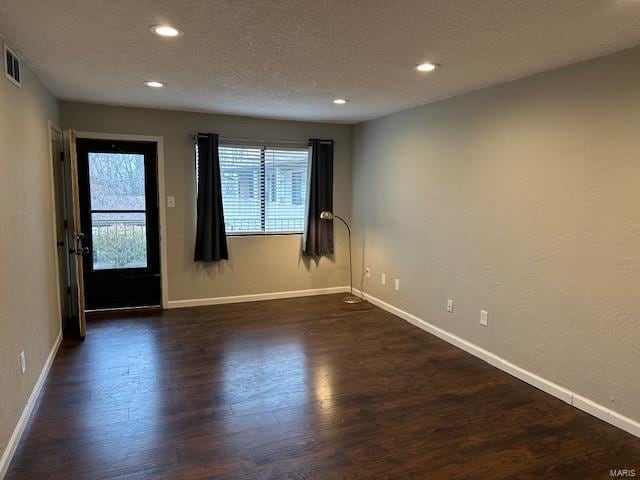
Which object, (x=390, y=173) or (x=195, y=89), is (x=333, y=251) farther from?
(x=195, y=89)

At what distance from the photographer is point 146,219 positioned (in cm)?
504

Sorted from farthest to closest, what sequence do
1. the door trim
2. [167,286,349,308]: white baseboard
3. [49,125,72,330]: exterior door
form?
[167,286,349,308]: white baseboard, [49,125,72,330]: exterior door, the door trim

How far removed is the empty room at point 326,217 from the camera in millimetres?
2295

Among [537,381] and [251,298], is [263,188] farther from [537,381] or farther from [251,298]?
[537,381]

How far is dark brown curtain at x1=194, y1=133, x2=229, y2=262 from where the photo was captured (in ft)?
16.4

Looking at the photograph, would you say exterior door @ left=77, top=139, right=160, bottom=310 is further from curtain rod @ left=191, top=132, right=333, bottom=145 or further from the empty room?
curtain rod @ left=191, top=132, right=333, bottom=145

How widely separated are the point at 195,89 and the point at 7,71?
4.87 feet

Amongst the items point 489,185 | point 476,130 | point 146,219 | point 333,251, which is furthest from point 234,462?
point 333,251

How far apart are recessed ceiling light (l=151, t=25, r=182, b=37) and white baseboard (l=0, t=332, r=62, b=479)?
2.32 metres

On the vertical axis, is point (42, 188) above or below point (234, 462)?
above

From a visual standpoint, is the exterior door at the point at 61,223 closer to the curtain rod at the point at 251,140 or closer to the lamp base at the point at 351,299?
the curtain rod at the point at 251,140

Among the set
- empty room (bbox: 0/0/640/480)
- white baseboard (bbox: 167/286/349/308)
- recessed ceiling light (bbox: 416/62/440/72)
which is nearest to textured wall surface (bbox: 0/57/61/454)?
empty room (bbox: 0/0/640/480)

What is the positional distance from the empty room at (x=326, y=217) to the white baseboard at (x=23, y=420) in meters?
0.03

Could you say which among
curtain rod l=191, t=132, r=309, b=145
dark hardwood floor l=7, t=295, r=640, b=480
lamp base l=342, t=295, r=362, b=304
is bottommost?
dark hardwood floor l=7, t=295, r=640, b=480
